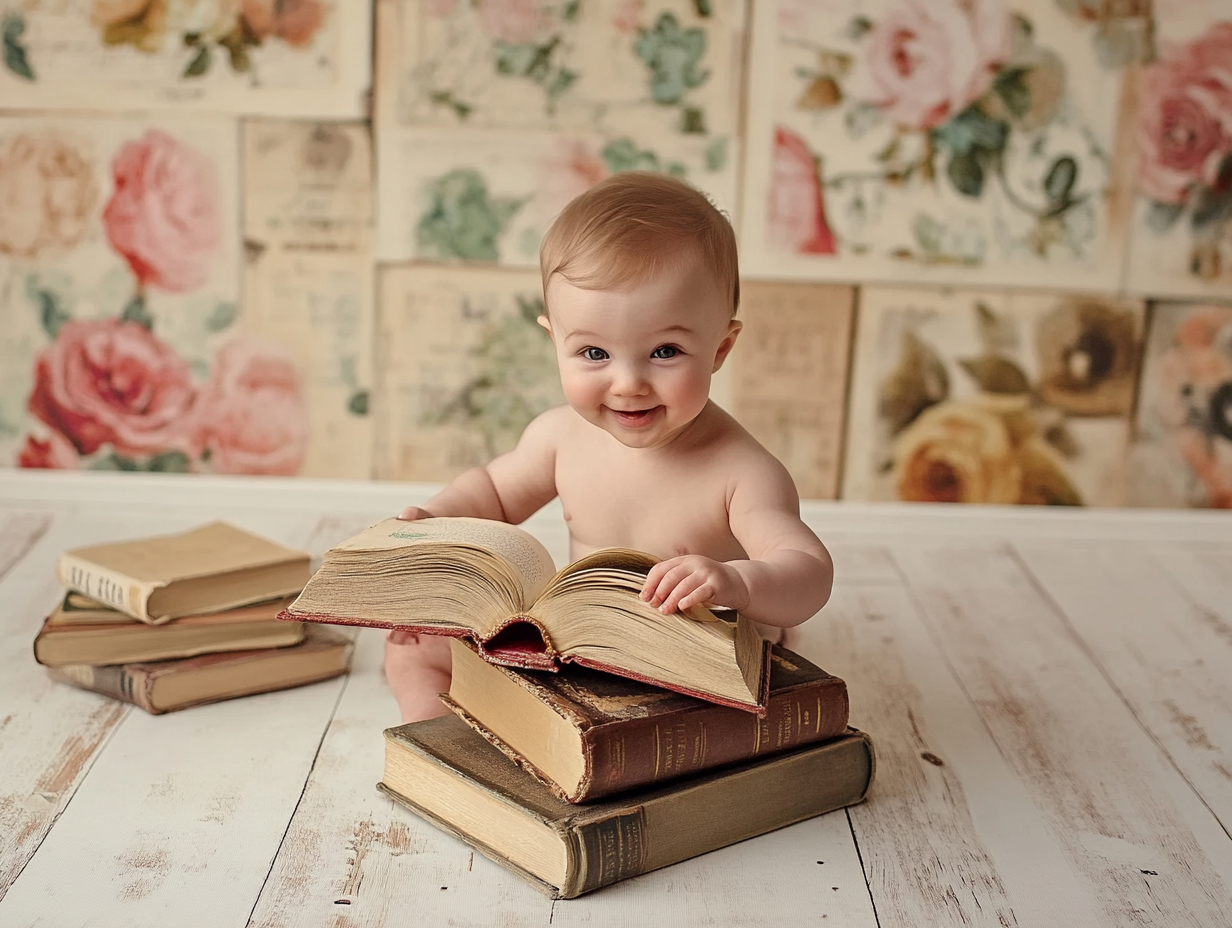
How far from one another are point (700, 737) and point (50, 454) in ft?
5.07

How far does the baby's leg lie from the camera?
135 cm

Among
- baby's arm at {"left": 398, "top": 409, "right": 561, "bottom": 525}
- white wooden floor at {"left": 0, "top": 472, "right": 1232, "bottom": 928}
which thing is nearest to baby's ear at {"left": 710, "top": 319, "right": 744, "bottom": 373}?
baby's arm at {"left": 398, "top": 409, "right": 561, "bottom": 525}

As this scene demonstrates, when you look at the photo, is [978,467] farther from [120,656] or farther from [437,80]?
[120,656]

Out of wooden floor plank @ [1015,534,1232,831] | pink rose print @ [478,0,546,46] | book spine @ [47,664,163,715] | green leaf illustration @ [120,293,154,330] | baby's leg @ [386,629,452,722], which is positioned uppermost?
pink rose print @ [478,0,546,46]

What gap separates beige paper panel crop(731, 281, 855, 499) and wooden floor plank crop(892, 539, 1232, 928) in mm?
302

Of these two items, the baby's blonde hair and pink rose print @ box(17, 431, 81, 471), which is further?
pink rose print @ box(17, 431, 81, 471)

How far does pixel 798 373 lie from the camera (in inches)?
85.3

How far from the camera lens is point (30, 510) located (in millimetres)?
2127

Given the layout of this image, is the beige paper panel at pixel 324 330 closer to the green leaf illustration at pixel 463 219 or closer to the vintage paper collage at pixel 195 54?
the green leaf illustration at pixel 463 219

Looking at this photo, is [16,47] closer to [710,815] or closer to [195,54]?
[195,54]

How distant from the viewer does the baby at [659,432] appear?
117cm

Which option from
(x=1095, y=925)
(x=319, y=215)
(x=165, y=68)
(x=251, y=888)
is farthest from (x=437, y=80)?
(x=1095, y=925)

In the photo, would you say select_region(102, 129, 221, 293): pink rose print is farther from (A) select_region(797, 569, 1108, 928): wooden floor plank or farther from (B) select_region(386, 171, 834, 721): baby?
(A) select_region(797, 569, 1108, 928): wooden floor plank

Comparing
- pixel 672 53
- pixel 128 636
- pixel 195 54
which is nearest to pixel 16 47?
pixel 195 54
